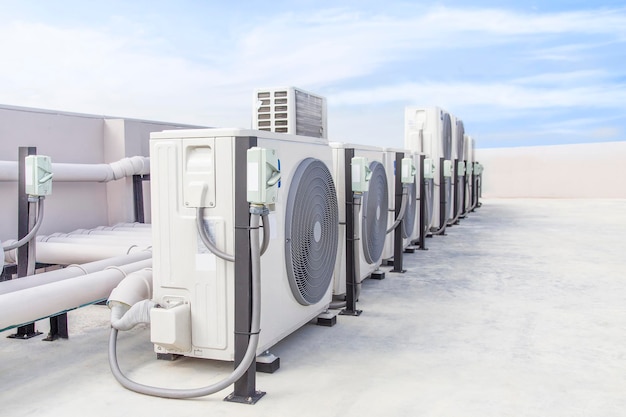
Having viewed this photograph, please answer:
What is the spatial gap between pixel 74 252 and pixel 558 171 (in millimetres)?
17746

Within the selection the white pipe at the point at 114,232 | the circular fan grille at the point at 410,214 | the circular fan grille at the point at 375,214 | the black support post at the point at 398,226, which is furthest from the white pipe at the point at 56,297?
the circular fan grille at the point at 410,214

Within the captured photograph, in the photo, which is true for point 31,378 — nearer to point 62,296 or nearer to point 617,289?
point 62,296

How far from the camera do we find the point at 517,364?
3.00 metres

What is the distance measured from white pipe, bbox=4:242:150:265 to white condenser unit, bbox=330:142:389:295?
1.43m

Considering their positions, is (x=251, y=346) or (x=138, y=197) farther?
(x=138, y=197)

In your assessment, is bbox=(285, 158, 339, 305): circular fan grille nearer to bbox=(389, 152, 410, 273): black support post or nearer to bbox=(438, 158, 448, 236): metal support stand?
bbox=(389, 152, 410, 273): black support post

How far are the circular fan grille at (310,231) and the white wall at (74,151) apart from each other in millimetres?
2994

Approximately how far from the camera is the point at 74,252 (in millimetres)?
4305

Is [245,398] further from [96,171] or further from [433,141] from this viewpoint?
[433,141]

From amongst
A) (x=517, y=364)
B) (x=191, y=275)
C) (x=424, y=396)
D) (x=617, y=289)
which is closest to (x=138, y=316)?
(x=191, y=275)

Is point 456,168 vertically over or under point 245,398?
over

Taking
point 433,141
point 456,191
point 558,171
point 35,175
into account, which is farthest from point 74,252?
point 558,171

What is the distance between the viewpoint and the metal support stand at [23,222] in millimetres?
3549

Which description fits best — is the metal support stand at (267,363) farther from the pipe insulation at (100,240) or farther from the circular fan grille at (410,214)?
the circular fan grille at (410,214)
